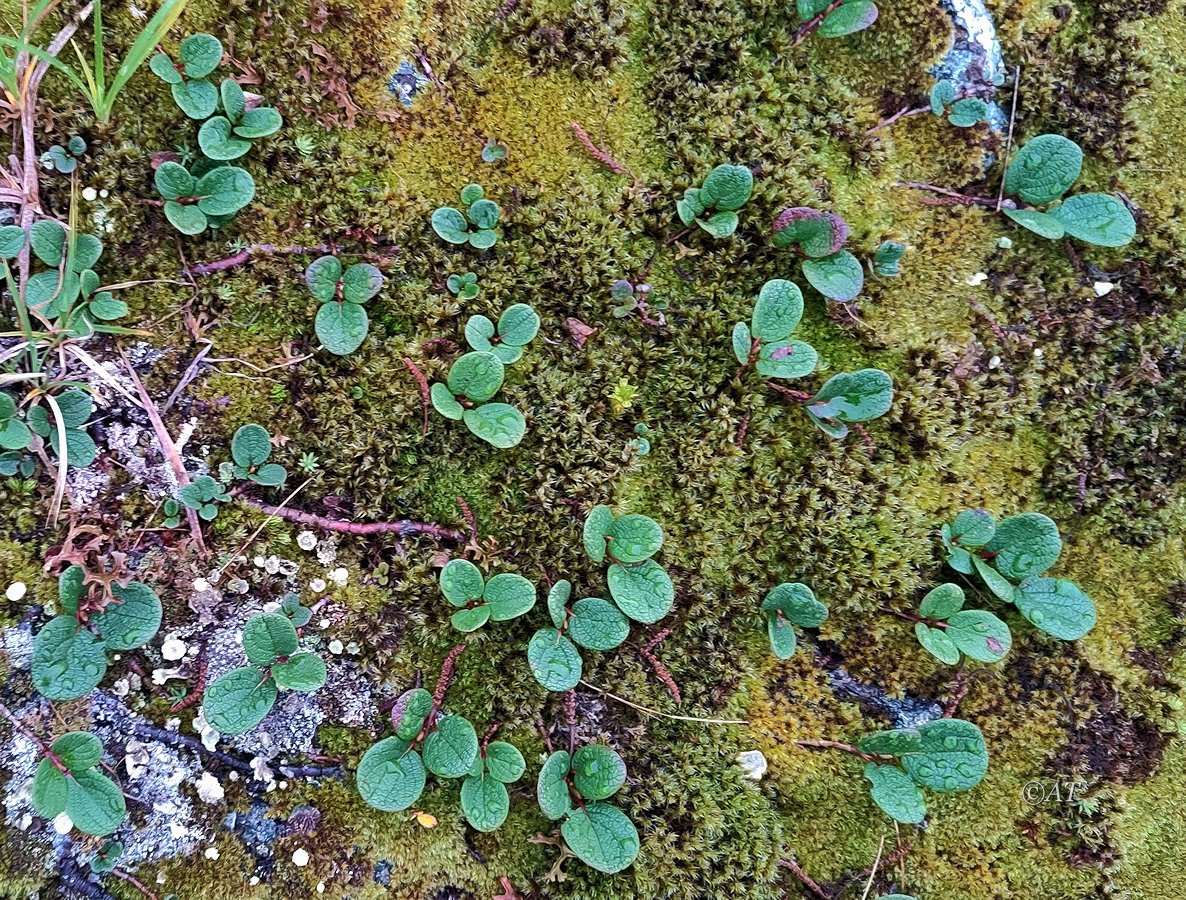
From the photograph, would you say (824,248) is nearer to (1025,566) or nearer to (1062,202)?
(1062,202)

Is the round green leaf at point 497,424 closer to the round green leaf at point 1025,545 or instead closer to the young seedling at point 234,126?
the young seedling at point 234,126

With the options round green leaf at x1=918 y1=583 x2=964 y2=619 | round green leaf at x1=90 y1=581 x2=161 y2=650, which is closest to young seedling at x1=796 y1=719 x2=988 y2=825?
round green leaf at x1=918 y1=583 x2=964 y2=619

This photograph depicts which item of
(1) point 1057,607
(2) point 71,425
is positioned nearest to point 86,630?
(2) point 71,425

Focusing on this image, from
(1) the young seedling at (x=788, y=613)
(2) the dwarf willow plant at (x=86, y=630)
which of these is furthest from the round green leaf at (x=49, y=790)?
(1) the young seedling at (x=788, y=613)

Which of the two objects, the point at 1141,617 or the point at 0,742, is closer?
the point at 0,742

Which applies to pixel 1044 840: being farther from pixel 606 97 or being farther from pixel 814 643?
pixel 606 97

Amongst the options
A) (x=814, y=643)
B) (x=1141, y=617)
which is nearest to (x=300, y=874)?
(x=814, y=643)

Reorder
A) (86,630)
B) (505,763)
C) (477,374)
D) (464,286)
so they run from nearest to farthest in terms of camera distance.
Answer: (86,630) → (505,763) → (477,374) → (464,286)
